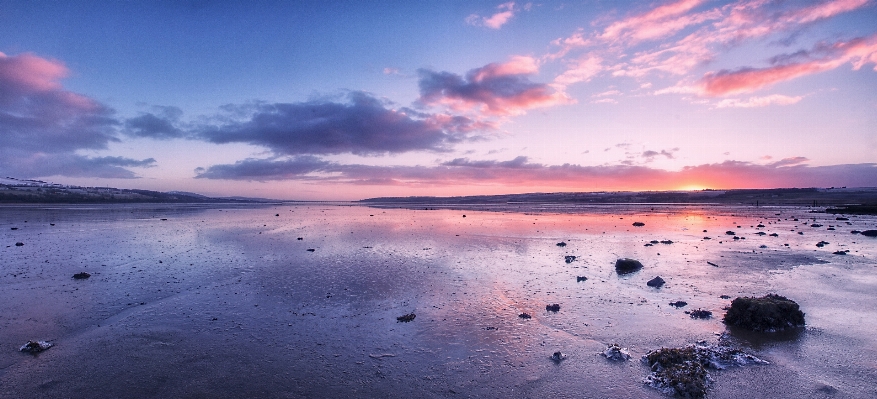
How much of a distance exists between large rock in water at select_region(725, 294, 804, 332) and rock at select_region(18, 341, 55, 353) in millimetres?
18029

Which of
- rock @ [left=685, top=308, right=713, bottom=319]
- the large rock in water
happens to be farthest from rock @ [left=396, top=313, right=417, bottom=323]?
the large rock in water

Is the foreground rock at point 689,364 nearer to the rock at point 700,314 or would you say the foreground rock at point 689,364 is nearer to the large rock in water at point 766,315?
the large rock in water at point 766,315

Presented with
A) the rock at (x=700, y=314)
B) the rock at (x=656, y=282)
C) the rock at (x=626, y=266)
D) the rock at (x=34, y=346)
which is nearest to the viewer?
the rock at (x=34, y=346)

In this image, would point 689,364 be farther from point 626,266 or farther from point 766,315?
point 626,266

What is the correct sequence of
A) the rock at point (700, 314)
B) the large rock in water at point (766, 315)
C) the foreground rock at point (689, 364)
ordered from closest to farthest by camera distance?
the foreground rock at point (689, 364) → the large rock in water at point (766, 315) → the rock at point (700, 314)

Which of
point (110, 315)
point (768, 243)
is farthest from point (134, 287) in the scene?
point (768, 243)

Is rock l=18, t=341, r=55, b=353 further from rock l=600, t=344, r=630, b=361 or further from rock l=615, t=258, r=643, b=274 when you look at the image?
rock l=615, t=258, r=643, b=274

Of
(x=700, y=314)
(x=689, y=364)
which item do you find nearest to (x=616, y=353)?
(x=689, y=364)

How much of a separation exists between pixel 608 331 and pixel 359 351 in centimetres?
672

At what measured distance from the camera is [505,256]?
2191 cm

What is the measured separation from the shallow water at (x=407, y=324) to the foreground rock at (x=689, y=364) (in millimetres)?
267

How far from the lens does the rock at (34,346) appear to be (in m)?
9.01

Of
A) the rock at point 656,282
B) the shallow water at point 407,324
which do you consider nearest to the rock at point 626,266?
the shallow water at point 407,324

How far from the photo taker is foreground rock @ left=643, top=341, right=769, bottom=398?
727 cm
